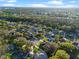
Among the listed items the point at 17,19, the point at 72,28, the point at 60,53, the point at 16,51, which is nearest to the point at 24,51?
the point at 16,51

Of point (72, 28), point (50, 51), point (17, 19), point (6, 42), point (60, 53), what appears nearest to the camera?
point (60, 53)

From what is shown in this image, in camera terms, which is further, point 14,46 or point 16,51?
point 14,46

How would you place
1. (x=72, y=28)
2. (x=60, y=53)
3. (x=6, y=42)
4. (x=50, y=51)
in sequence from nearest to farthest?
(x=60, y=53) < (x=50, y=51) < (x=6, y=42) < (x=72, y=28)

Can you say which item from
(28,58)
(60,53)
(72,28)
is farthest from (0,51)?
(72,28)

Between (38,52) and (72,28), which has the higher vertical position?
(38,52)

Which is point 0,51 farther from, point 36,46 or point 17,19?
point 17,19

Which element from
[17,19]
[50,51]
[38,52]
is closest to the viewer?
[38,52]

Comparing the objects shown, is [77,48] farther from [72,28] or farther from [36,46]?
[72,28]

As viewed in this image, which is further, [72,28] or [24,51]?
[72,28]

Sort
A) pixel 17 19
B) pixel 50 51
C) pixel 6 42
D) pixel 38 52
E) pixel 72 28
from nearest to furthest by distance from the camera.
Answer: pixel 38 52 → pixel 50 51 → pixel 6 42 → pixel 72 28 → pixel 17 19
